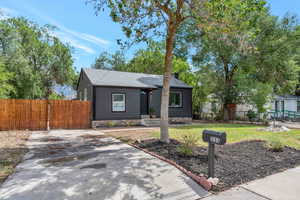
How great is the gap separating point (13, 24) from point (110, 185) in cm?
2350

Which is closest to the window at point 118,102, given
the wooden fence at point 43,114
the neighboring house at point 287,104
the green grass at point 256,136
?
the wooden fence at point 43,114

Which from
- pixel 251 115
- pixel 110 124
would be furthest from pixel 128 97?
pixel 251 115

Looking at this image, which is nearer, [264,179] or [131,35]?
[264,179]

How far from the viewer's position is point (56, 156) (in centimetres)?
493

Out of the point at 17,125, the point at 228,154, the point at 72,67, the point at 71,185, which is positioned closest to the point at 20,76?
the point at 72,67

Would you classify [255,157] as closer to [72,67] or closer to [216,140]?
[216,140]

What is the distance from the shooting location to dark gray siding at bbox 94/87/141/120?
11586mm

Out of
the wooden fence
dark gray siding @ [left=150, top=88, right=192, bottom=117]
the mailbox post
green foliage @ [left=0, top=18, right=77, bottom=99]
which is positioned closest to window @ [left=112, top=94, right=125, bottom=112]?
the wooden fence

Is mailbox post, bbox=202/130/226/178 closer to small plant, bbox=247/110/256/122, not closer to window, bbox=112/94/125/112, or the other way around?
window, bbox=112/94/125/112

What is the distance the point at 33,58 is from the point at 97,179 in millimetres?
21952

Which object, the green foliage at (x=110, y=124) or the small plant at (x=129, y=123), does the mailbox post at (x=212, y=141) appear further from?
the small plant at (x=129, y=123)

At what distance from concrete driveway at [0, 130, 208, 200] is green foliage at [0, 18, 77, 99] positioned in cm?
1583

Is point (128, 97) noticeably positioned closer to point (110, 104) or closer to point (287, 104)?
point (110, 104)

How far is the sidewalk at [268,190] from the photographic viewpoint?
2.83 metres
